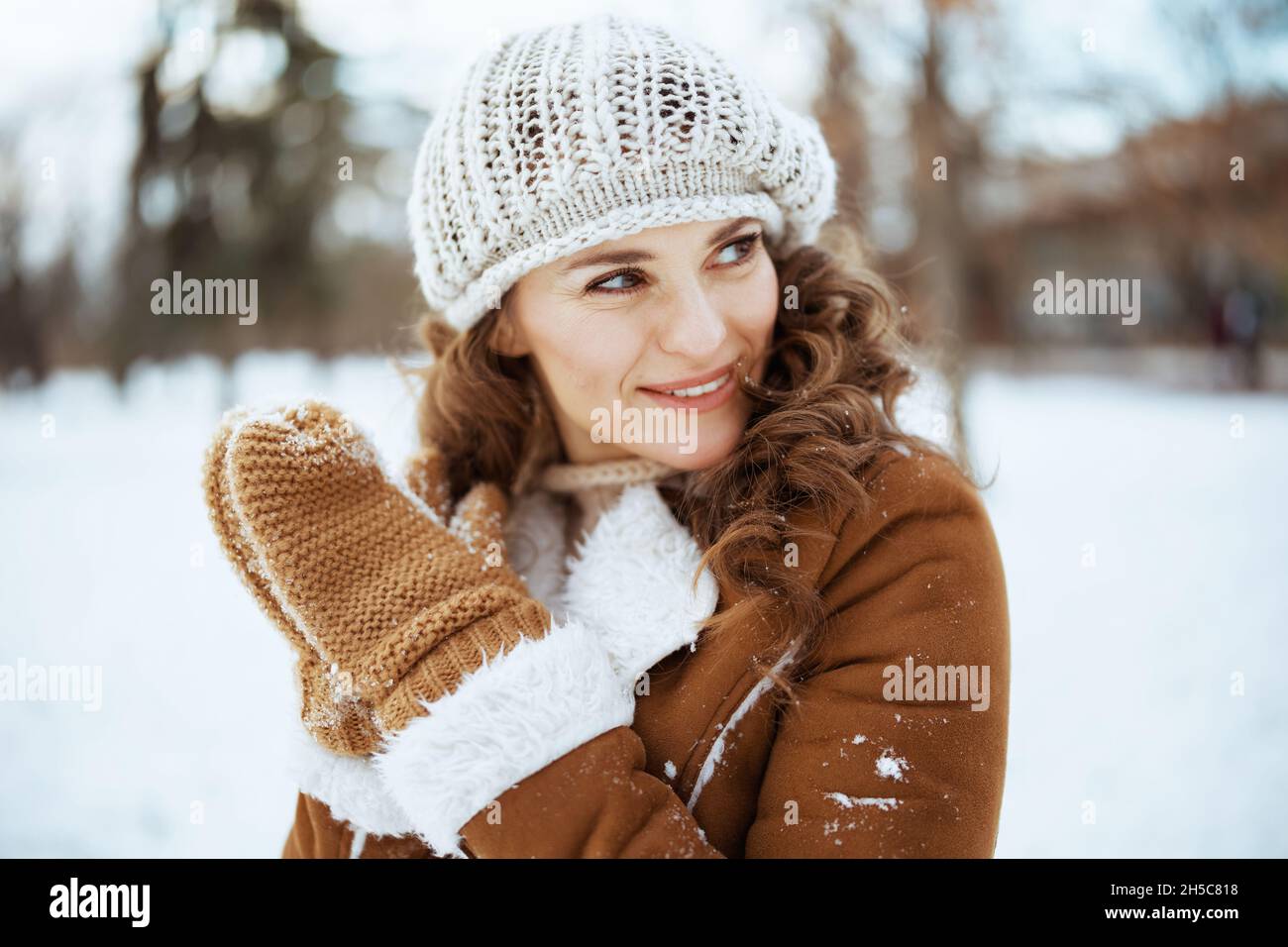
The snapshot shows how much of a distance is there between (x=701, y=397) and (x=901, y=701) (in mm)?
613

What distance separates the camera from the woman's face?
1.52 m

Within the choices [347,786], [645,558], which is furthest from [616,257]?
[347,786]

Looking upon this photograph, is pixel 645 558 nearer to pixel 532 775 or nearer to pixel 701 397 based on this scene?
pixel 701 397

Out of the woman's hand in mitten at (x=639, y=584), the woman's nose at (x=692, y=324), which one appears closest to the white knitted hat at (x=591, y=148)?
the woman's nose at (x=692, y=324)

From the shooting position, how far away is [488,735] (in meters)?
1.29

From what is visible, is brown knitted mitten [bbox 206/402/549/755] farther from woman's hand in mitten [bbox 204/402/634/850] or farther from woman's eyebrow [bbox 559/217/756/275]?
woman's eyebrow [bbox 559/217/756/275]

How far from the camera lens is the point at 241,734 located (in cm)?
443

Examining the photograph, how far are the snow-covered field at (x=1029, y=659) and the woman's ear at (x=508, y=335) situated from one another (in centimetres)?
33

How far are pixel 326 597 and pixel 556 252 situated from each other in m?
0.67

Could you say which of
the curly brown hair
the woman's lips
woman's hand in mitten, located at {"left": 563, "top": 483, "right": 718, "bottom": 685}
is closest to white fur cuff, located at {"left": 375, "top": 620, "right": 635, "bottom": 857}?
woman's hand in mitten, located at {"left": 563, "top": 483, "right": 718, "bottom": 685}

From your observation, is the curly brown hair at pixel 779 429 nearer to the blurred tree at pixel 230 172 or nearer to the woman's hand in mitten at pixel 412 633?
the woman's hand in mitten at pixel 412 633
